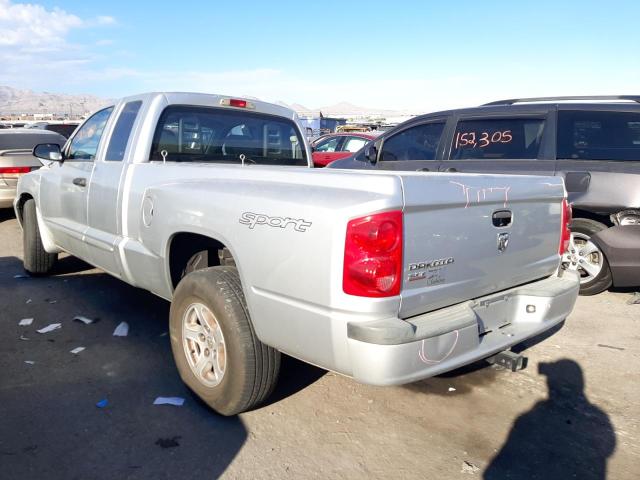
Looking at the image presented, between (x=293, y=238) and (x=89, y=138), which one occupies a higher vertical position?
(x=89, y=138)

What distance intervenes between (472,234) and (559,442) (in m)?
1.30

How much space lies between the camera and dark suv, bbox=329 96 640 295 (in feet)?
16.6

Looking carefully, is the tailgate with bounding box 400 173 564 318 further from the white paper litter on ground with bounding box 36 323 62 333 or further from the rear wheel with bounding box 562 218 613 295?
the white paper litter on ground with bounding box 36 323 62 333

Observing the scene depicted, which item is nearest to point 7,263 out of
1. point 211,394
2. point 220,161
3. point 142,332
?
point 142,332

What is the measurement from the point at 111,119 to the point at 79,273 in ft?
7.68

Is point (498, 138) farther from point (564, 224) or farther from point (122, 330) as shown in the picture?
point (122, 330)

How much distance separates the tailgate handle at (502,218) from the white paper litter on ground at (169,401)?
213cm

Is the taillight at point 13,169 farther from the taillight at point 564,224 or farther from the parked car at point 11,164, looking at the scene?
the taillight at point 564,224

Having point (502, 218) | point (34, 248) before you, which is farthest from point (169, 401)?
point (34, 248)

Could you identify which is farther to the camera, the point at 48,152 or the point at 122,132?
the point at 48,152

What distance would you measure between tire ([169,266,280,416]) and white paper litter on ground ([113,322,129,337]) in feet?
3.92

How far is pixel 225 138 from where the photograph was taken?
434 cm

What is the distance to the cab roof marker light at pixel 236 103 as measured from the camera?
14.3 ft

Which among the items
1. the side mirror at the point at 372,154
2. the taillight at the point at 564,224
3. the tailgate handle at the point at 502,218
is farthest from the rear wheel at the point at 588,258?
the tailgate handle at the point at 502,218
